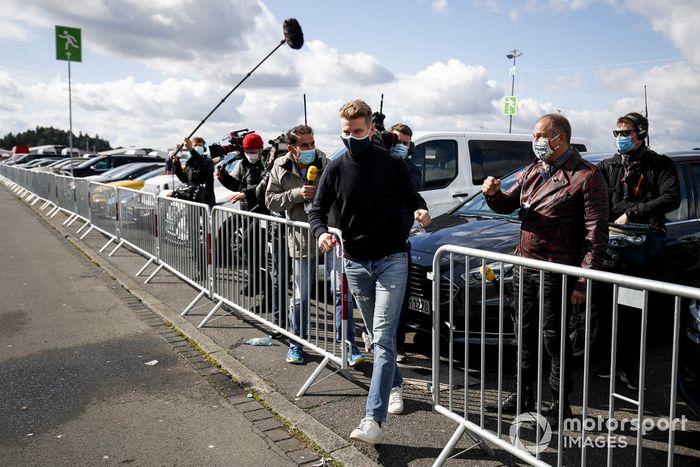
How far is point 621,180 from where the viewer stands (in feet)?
16.4

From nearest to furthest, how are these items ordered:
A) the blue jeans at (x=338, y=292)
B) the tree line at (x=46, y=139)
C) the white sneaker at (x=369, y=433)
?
the white sneaker at (x=369, y=433)
the blue jeans at (x=338, y=292)
the tree line at (x=46, y=139)

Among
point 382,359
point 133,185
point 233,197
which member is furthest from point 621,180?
point 133,185

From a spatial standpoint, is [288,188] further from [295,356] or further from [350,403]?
[350,403]

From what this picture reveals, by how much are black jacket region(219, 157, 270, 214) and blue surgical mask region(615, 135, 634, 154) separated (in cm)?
352

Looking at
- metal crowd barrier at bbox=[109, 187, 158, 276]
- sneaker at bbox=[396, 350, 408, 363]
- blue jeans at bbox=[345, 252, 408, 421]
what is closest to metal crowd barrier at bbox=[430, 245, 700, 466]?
blue jeans at bbox=[345, 252, 408, 421]

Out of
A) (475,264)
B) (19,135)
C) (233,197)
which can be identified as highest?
(19,135)

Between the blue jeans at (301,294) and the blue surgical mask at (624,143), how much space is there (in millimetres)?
2594

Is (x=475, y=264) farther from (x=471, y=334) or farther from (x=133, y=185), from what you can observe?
(x=133, y=185)

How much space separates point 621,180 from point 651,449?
87.0 inches

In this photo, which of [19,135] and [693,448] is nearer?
[693,448]

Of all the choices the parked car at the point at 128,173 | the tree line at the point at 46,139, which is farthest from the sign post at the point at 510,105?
the tree line at the point at 46,139

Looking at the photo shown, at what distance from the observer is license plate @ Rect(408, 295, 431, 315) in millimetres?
4969

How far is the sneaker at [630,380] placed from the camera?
4.51m

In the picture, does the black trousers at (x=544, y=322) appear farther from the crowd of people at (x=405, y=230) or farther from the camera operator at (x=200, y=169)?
the camera operator at (x=200, y=169)
